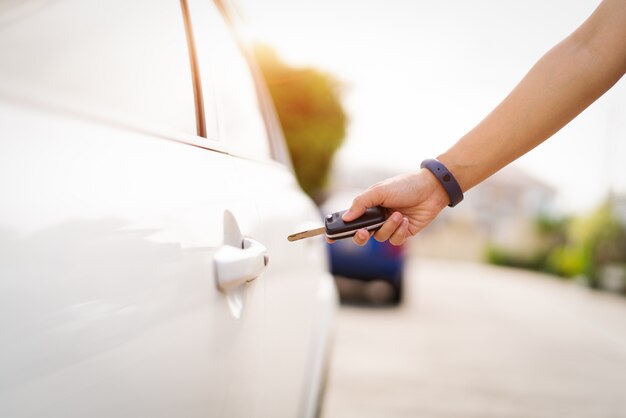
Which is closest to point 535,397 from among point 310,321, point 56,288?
point 310,321

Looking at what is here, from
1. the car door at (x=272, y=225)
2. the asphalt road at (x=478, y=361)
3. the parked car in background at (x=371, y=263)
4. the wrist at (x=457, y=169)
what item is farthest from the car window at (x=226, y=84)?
the parked car in background at (x=371, y=263)

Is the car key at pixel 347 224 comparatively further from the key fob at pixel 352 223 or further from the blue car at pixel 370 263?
the blue car at pixel 370 263

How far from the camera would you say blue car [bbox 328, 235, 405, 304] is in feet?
34.1

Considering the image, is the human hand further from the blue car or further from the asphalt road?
the blue car

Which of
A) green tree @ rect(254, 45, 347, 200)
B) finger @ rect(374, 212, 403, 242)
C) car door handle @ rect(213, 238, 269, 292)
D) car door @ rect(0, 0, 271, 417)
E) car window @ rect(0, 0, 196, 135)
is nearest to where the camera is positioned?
car door @ rect(0, 0, 271, 417)

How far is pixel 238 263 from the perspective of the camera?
1.45 metres

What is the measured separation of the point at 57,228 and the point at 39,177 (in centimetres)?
7

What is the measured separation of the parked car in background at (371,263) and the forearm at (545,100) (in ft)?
27.3

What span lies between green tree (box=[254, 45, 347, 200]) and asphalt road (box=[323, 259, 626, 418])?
15.1 metres

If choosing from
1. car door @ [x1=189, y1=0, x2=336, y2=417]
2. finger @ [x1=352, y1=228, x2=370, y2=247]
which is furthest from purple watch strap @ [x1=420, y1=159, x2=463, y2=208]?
car door @ [x1=189, y1=0, x2=336, y2=417]

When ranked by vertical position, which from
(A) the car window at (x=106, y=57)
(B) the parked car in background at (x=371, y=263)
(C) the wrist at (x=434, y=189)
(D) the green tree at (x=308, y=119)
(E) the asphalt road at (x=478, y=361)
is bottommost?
(E) the asphalt road at (x=478, y=361)

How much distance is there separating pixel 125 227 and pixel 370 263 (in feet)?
31.4

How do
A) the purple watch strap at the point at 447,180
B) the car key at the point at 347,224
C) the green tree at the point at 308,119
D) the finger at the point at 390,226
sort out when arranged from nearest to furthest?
the car key at the point at 347,224 < the finger at the point at 390,226 < the purple watch strap at the point at 447,180 < the green tree at the point at 308,119

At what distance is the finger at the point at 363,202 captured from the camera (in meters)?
1.84
